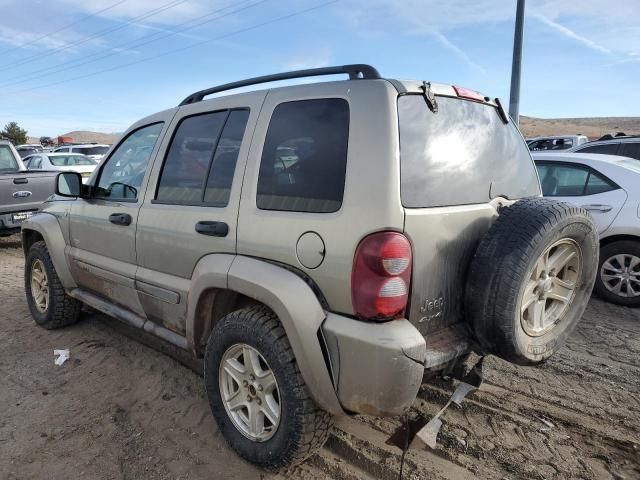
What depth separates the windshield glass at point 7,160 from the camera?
8734 mm

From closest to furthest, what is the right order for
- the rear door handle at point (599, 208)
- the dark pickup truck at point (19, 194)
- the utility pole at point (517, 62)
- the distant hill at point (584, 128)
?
the rear door handle at point (599, 208), the dark pickup truck at point (19, 194), the utility pole at point (517, 62), the distant hill at point (584, 128)

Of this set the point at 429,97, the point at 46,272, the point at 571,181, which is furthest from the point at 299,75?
the point at 571,181

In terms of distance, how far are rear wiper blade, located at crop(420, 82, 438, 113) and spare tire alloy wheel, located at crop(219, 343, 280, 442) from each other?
149cm

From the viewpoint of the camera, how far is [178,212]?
2855 mm

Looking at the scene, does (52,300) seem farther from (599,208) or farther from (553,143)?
(553,143)

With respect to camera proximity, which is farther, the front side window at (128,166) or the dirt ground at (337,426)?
the front side window at (128,166)

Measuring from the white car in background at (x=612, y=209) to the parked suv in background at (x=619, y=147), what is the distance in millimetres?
2272

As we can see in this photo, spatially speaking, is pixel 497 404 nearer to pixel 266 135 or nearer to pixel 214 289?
pixel 214 289

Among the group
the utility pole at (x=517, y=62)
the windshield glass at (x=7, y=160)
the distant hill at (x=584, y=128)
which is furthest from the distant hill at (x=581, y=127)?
the windshield glass at (x=7, y=160)

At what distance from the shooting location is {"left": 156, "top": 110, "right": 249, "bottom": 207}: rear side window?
2670 mm

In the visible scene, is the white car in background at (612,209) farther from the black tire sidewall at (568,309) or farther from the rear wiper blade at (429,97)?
the rear wiper blade at (429,97)

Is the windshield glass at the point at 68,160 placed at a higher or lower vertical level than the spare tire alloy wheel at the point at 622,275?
higher

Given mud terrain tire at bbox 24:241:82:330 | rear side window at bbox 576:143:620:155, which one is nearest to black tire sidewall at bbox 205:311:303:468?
mud terrain tire at bbox 24:241:82:330

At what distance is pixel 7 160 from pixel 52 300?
6014mm
